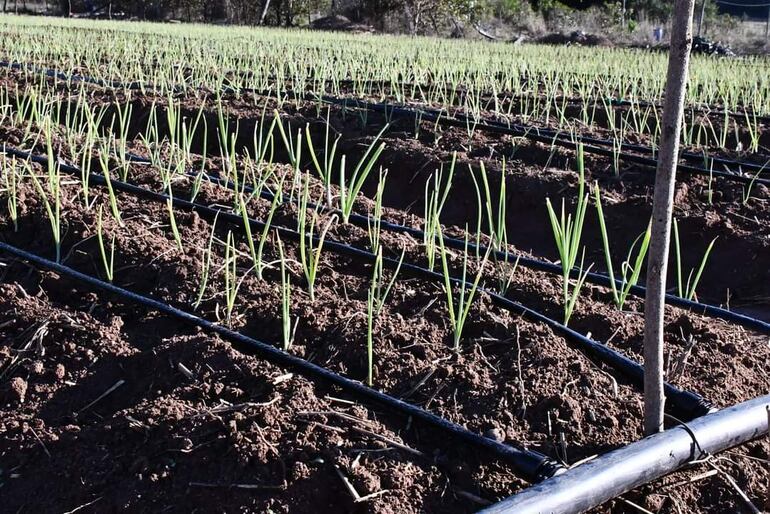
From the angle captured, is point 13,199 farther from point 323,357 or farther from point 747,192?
point 747,192

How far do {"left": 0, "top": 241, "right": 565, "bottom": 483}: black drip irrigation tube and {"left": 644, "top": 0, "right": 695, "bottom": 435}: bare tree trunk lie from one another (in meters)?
0.25

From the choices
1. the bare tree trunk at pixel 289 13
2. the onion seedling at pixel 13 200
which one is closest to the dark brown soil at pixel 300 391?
the onion seedling at pixel 13 200

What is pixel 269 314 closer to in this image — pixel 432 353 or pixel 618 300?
pixel 432 353

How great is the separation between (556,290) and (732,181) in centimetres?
201

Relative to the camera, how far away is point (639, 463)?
4.79 feet

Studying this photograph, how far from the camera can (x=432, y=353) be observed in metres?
1.89

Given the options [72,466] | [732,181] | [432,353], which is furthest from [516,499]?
[732,181]

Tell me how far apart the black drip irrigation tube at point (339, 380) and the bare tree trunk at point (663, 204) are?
25 centimetres

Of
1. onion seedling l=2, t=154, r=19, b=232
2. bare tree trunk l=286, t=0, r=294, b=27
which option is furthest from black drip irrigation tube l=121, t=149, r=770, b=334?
bare tree trunk l=286, t=0, r=294, b=27

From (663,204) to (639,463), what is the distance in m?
0.48

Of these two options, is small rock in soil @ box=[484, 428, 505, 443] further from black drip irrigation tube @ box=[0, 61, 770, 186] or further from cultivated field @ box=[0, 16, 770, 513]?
black drip irrigation tube @ box=[0, 61, 770, 186]

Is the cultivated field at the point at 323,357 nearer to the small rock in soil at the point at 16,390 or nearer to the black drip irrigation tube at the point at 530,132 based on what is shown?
the small rock in soil at the point at 16,390

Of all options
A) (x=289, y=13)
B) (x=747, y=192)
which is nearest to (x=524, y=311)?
(x=747, y=192)

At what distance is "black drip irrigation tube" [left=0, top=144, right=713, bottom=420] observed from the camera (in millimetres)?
1754
